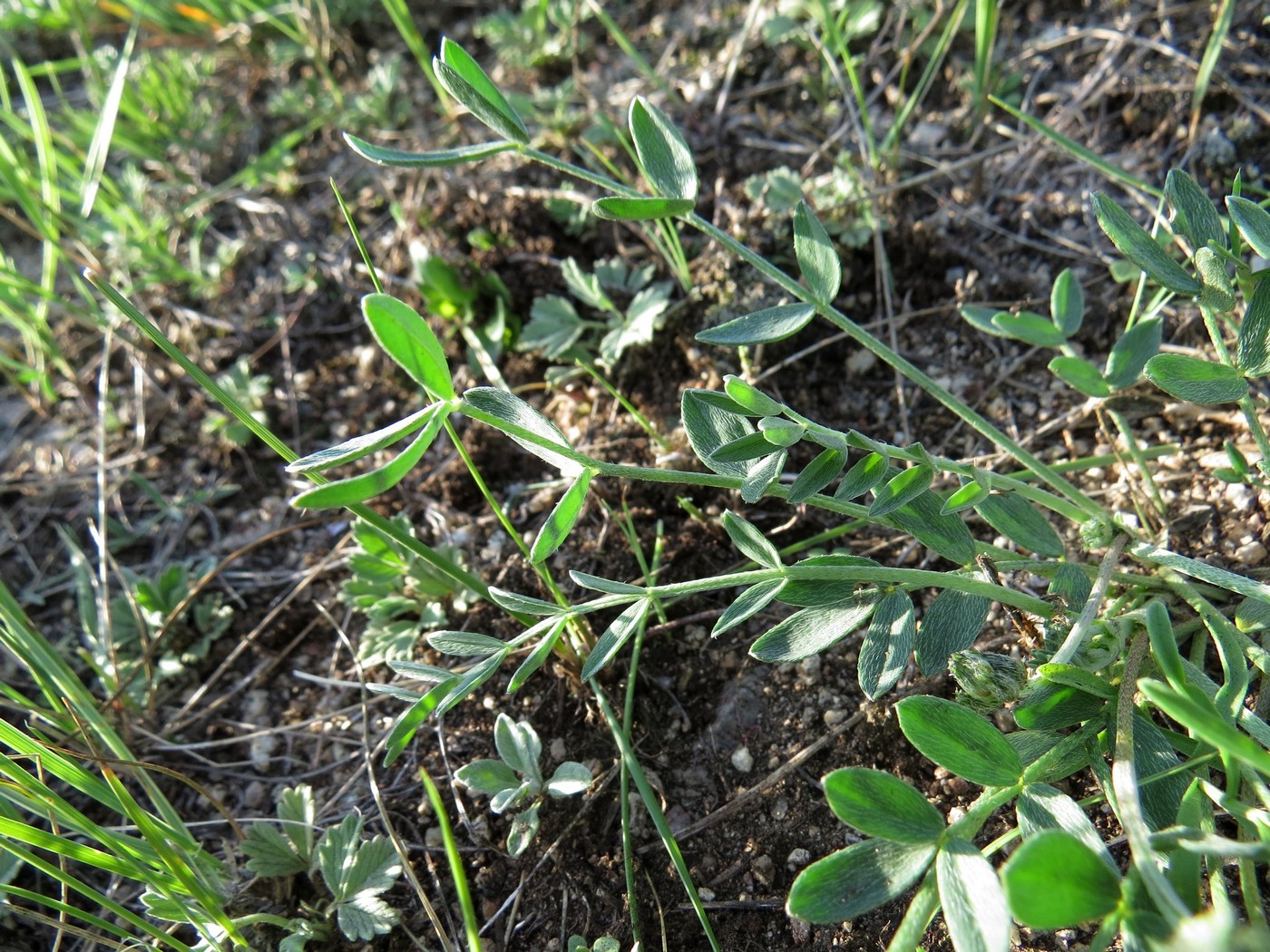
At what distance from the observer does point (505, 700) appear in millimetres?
1682

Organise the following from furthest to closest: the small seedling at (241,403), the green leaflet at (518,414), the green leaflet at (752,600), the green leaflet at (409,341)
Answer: the small seedling at (241,403) → the green leaflet at (752,600) → the green leaflet at (518,414) → the green leaflet at (409,341)

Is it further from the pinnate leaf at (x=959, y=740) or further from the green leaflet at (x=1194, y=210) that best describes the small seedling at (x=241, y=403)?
the green leaflet at (x=1194, y=210)

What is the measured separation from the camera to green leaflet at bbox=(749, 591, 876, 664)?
1200 millimetres

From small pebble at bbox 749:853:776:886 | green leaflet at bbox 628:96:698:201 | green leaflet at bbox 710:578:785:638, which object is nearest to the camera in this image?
green leaflet at bbox 710:578:785:638

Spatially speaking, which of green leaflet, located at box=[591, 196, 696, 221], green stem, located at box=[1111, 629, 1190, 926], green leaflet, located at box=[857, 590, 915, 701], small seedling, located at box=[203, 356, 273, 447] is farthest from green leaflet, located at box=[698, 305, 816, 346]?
small seedling, located at box=[203, 356, 273, 447]

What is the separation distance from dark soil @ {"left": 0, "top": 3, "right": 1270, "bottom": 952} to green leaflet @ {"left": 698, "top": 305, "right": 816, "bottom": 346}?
10 cm

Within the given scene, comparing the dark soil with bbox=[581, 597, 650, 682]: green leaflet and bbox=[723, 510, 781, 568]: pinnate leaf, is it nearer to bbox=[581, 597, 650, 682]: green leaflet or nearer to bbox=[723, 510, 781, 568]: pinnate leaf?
bbox=[723, 510, 781, 568]: pinnate leaf

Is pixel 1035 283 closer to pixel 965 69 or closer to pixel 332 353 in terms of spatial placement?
pixel 965 69

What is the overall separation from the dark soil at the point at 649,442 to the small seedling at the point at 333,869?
7 cm

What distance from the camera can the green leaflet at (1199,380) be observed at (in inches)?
46.6

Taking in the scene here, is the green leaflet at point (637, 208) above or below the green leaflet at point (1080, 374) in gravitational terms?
above

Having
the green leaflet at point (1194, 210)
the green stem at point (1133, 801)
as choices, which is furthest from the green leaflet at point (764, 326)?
the green stem at point (1133, 801)

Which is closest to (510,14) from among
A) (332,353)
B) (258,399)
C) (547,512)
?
(332,353)

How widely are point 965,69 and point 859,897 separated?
2.12 m
